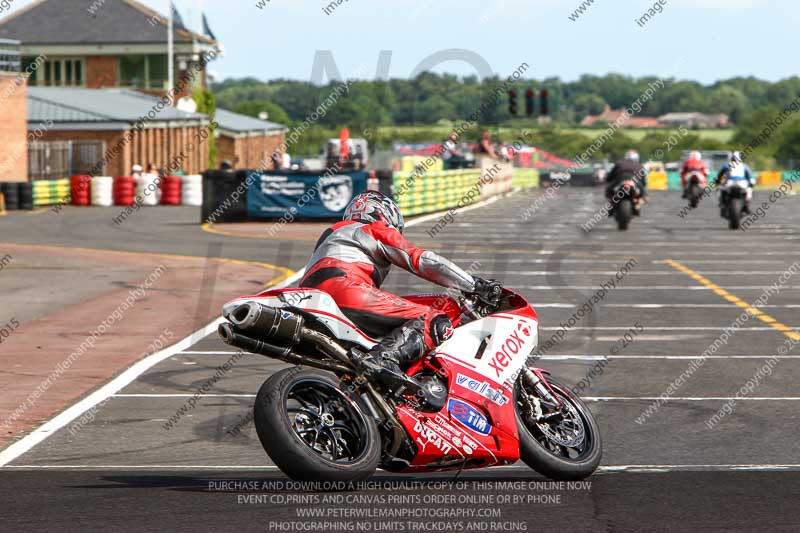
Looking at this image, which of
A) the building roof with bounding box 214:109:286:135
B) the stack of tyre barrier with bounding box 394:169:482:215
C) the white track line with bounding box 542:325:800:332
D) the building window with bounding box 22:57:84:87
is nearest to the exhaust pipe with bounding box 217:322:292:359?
the white track line with bounding box 542:325:800:332

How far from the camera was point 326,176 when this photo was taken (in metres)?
36.4

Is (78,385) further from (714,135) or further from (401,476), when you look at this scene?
(714,135)

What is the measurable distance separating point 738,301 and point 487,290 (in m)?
11.6

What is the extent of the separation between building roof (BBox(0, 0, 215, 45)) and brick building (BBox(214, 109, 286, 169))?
228 inches

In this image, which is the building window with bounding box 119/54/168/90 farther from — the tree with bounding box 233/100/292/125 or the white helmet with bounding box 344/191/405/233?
the white helmet with bounding box 344/191/405/233

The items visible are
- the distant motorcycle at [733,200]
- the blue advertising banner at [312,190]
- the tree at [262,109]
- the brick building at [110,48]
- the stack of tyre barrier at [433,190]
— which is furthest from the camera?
the tree at [262,109]

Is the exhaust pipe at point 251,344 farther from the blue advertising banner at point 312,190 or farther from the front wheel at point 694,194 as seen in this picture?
the front wheel at point 694,194

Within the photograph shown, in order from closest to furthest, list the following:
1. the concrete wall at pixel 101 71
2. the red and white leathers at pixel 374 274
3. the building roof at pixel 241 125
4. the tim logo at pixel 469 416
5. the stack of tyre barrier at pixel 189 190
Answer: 1. the tim logo at pixel 469 416
2. the red and white leathers at pixel 374 274
3. the stack of tyre barrier at pixel 189 190
4. the concrete wall at pixel 101 71
5. the building roof at pixel 241 125

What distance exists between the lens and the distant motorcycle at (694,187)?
3681cm

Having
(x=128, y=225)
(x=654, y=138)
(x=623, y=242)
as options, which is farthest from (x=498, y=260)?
(x=654, y=138)

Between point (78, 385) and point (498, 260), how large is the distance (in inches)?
586

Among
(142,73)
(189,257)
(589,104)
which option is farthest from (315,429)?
(589,104)

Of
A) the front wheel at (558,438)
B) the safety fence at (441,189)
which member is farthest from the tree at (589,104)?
the front wheel at (558,438)

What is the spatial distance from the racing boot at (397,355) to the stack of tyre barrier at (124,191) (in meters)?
42.0
